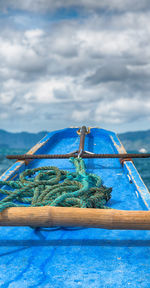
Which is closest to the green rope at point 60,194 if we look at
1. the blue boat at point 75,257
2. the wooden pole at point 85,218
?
the blue boat at point 75,257

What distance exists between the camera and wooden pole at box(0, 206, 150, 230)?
1885 mm

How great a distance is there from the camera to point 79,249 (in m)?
2.09

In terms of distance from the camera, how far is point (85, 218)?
6.22 feet

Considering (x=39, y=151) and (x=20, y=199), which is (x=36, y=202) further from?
(x=39, y=151)

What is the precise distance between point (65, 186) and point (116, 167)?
72.2 inches

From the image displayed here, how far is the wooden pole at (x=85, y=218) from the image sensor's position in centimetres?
188

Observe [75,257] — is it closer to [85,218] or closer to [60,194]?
[85,218]

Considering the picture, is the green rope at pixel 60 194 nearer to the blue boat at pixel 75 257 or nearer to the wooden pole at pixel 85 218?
the blue boat at pixel 75 257

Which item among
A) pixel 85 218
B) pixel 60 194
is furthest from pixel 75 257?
pixel 60 194

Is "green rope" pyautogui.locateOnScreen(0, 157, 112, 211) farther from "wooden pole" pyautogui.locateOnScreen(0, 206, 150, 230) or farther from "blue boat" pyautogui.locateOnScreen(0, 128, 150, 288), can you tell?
"wooden pole" pyautogui.locateOnScreen(0, 206, 150, 230)

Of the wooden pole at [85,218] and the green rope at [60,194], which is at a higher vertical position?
the green rope at [60,194]

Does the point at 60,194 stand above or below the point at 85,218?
above

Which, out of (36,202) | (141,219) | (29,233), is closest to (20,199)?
(36,202)

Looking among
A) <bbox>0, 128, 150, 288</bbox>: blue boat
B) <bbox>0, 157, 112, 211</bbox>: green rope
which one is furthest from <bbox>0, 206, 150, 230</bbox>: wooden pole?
<bbox>0, 157, 112, 211</bbox>: green rope
